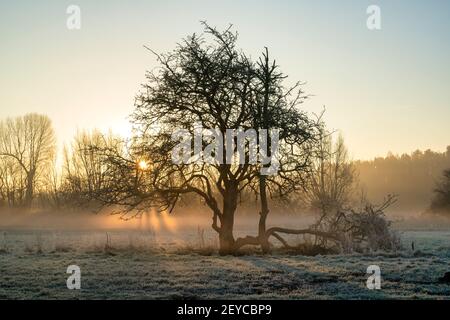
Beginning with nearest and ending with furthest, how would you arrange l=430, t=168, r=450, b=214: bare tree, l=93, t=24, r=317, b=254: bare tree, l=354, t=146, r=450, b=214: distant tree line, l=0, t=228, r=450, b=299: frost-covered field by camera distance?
1. l=0, t=228, r=450, b=299: frost-covered field
2. l=93, t=24, r=317, b=254: bare tree
3. l=430, t=168, r=450, b=214: bare tree
4. l=354, t=146, r=450, b=214: distant tree line

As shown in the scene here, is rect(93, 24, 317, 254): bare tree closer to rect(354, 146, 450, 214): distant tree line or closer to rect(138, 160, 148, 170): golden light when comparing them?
rect(138, 160, 148, 170): golden light

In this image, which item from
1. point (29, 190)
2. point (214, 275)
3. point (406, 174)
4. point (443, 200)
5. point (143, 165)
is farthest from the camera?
point (406, 174)

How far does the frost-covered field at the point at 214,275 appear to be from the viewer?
12.4 m

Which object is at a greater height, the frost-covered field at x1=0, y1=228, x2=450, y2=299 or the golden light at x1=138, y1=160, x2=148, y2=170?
the golden light at x1=138, y1=160, x2=148, y2=170

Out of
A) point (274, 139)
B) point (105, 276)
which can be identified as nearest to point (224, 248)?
point (274, 139)

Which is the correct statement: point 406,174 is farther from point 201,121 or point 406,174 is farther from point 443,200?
point 201,121

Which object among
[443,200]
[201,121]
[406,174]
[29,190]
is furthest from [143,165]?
[406,174]

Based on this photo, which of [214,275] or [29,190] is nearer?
[214,275]

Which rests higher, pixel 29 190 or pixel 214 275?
pixel 29 190

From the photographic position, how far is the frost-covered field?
12.4 m

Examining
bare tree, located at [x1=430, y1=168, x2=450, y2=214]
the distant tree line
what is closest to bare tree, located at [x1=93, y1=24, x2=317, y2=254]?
bare tree, located at [x1=430, y1=168, x2=450, y2=214]

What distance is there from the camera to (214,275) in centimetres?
1535

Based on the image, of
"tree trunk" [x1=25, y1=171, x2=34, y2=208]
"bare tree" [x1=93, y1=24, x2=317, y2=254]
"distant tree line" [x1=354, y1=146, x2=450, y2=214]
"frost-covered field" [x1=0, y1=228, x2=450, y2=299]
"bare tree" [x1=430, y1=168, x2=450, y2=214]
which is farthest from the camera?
"distant tree line" [x1=354, y1=146, x2=450, y2=214]
